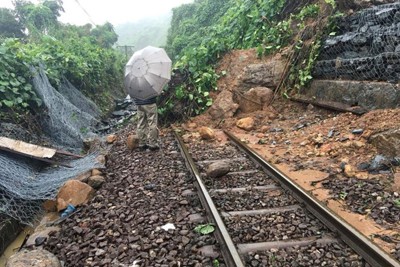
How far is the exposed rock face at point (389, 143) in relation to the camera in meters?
Answer: 4.91

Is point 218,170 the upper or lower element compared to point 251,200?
upper

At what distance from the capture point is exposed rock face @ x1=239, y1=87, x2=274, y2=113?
30.6 feet

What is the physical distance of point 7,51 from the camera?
7980mm

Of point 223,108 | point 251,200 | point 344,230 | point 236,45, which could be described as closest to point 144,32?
point 236,45

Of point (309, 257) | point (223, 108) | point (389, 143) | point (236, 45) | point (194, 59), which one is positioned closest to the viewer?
point (309, 257)

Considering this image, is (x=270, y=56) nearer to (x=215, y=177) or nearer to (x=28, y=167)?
(x=215, y=177)

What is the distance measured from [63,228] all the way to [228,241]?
88.0 inches

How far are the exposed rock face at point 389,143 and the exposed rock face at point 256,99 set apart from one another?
14.0 feet

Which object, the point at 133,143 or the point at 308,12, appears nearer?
the point at 133,143

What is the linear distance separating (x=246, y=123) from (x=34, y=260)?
607cm

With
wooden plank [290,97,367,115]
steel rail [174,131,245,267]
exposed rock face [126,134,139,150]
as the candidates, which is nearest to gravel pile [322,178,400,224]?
steel rail [174,131,245,267]

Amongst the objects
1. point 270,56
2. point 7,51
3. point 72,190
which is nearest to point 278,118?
point 270,56

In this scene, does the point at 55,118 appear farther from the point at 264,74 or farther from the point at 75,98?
the point at 264,74

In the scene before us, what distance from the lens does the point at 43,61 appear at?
386 inches
